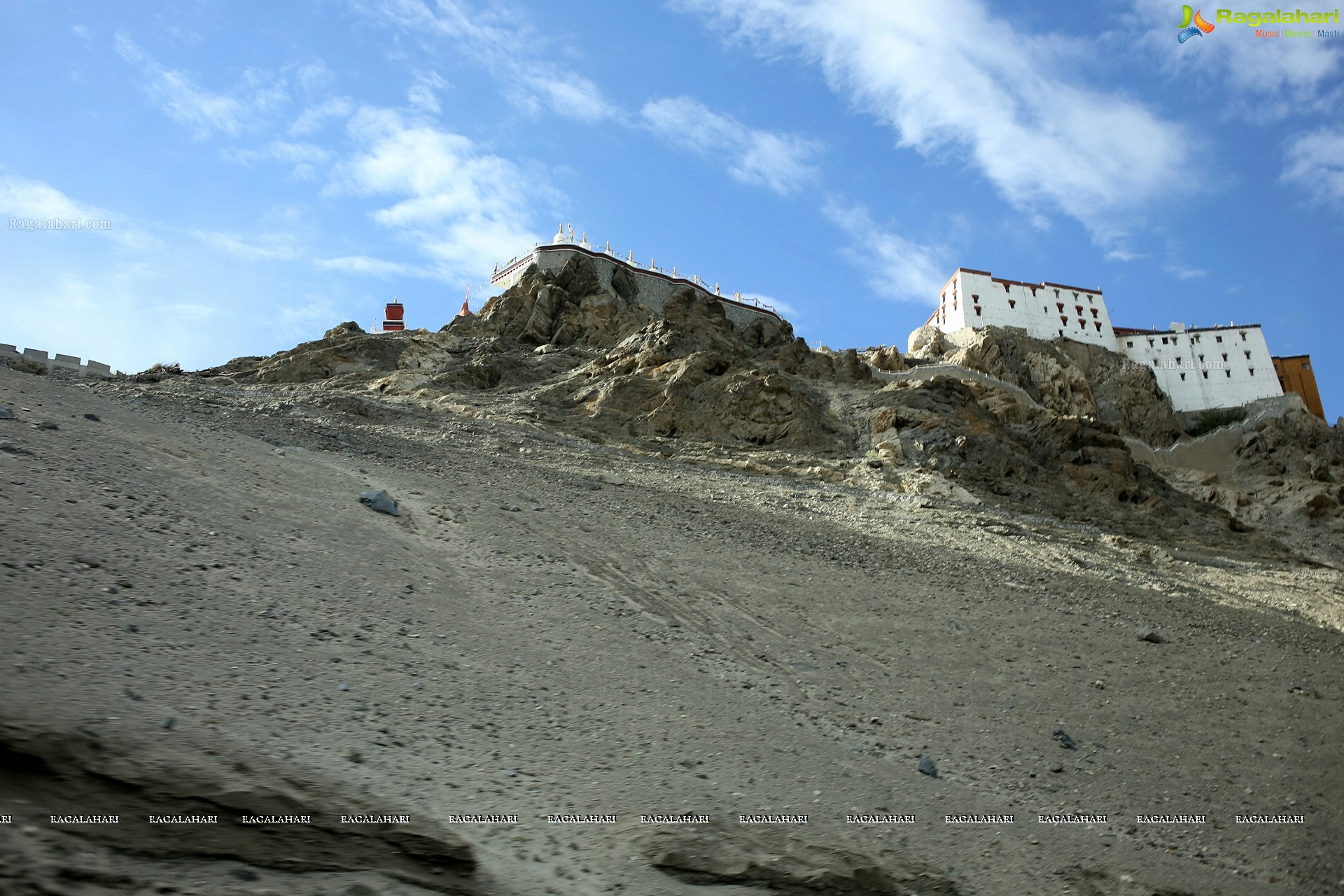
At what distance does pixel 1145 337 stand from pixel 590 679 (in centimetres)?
7807

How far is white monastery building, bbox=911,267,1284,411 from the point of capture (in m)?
70.2

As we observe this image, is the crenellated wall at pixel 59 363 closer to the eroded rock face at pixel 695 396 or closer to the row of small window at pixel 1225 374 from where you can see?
the eroded rock face at pixel 695 396

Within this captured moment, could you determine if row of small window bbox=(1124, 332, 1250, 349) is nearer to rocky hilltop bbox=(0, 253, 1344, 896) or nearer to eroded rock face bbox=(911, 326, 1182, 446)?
eroded rock face bbox=(911, 326, 1182, 446)

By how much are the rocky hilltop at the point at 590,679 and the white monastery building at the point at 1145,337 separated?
5004 cm

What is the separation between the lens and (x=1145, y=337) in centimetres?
7438

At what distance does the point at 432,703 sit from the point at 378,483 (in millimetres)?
9532

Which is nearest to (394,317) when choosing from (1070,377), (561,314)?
(561,314)

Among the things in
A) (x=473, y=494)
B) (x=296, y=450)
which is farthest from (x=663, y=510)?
(x=296, y=450)

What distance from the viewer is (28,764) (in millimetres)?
4684

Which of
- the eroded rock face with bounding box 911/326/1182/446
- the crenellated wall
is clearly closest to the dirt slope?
the crenellated wall

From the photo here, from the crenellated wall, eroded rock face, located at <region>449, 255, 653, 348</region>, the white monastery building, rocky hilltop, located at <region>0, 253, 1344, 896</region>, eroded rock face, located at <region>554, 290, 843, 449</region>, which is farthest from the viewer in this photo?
the white monastery building

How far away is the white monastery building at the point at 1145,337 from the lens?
7025 cm

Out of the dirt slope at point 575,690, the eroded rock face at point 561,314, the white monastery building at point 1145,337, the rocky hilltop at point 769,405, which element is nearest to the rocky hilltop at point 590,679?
the dirt slope at point 575,690

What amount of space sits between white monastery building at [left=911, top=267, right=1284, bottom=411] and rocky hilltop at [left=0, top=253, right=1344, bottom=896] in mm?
50040
